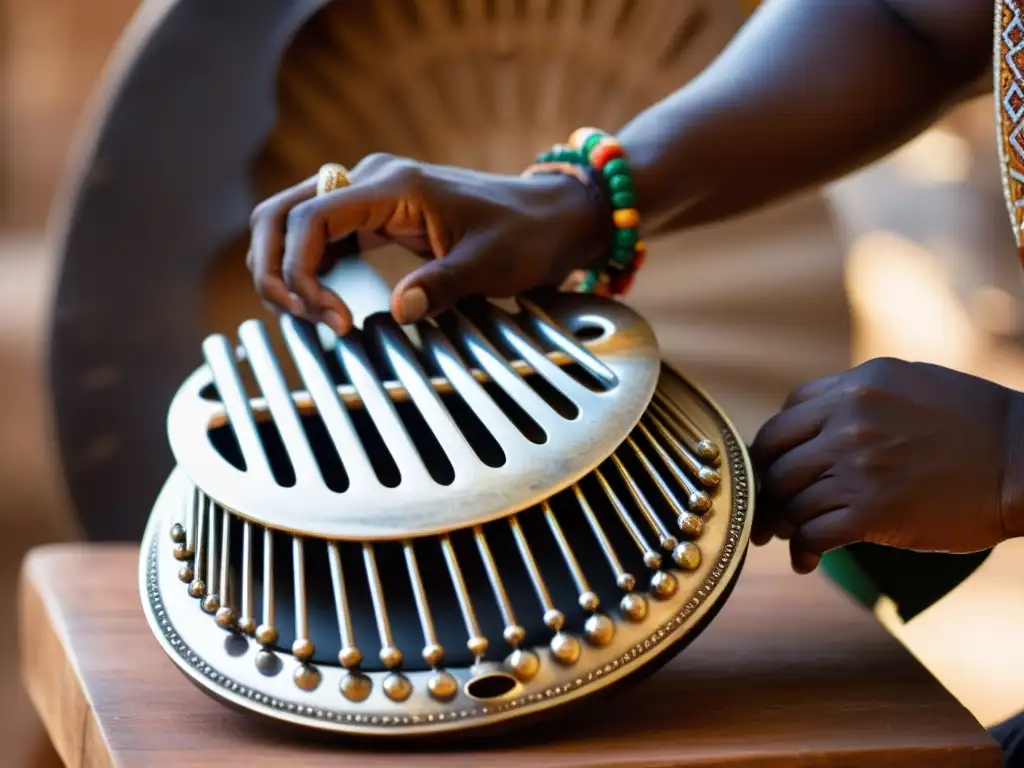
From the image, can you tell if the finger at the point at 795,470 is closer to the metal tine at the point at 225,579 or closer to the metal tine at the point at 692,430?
the metal tine at the point at 692,430

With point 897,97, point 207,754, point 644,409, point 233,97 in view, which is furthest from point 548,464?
point 233,97

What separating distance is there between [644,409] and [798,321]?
591mm

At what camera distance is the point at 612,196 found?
1.95 ft

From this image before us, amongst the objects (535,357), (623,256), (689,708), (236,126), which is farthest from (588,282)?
(236,126)

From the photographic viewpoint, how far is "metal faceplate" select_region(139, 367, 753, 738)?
410 mm

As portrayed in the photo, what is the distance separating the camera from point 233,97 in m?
0.87

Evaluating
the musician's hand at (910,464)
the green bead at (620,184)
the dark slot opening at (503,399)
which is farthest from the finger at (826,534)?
the green bead at (620,184)

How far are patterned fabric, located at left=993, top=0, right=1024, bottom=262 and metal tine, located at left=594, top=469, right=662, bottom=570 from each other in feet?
0.66

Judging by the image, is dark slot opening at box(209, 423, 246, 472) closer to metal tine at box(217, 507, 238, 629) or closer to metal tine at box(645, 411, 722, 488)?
metal tine at box(217, 507, 238, 629)

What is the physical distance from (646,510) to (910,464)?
9 centimetres

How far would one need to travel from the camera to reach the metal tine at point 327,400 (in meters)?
0.45

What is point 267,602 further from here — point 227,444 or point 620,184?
point 620,184

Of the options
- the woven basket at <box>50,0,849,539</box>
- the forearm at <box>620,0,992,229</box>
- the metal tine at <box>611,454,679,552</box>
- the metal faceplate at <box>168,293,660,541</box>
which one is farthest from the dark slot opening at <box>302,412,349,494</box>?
the woven basket at <box>50,0,849,539</box>

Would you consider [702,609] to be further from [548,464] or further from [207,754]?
[207,754]
